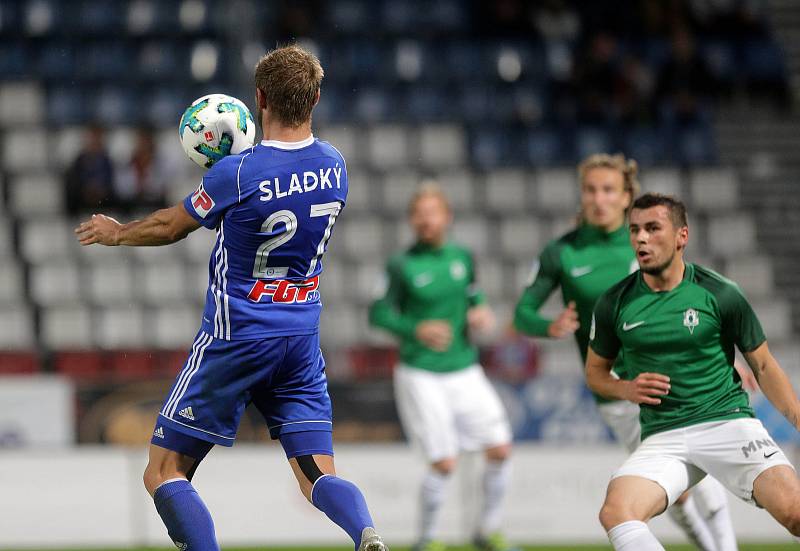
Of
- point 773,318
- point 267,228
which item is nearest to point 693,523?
point 267,228

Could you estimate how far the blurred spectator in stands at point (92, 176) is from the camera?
45.1 ft

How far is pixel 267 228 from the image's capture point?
507cm

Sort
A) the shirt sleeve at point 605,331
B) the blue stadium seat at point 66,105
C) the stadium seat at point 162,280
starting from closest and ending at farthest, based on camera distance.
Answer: the shirt sleeve at point 605,331 < the stadium seat at point 162,280 < the blue stadium seat at point 66,105

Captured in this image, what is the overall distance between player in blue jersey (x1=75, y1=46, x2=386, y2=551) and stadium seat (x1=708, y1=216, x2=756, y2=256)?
963 cm

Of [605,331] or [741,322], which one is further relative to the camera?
[605,331]

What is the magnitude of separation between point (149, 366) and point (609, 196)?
6.75m

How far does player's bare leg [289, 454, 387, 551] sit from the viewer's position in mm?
5055

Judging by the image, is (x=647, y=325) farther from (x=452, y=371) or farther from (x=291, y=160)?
(x=452, y=371)

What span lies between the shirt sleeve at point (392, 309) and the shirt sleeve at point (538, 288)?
1809mm

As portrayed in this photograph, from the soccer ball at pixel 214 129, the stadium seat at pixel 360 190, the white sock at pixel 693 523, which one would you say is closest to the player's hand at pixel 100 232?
the soccer ball at pixel 214 129

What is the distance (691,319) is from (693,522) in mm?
1517

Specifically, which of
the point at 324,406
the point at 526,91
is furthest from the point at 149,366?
the point at 324,406

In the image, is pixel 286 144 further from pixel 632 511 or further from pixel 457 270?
pixel 457 270

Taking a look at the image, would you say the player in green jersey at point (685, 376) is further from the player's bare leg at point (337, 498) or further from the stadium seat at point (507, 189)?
the stadium seat at point (507, 189)
